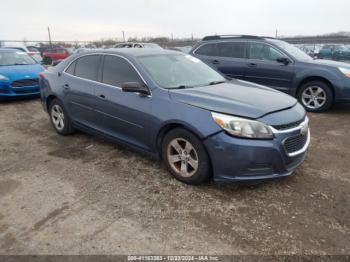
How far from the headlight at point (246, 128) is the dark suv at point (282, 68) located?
350cm

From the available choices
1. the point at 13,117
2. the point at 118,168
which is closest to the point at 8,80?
the point at 13,117

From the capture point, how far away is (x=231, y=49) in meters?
8.44

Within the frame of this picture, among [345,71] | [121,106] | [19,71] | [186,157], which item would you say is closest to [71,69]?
[121,106]

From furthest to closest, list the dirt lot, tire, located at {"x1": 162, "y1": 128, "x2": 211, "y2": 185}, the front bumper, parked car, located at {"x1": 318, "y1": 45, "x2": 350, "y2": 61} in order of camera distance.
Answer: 1. parked car, located at {"x1": 318, "y1": 45, "x2": 350, "y2": 61}
2. tire, located at {"x1": 162, "y1": 128, "x2": 211, "y2": 185}
3. the front bumper
4. the dirt lot

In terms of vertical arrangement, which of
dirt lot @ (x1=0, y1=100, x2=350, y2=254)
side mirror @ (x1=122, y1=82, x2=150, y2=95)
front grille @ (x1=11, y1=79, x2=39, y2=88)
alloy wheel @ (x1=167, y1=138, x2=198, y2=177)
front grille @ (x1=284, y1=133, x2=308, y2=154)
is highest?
side mirror @ (x1=122, y1=82, x2=150, y2=95)

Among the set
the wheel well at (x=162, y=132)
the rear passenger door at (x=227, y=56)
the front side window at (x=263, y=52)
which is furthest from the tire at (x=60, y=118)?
the front side window at (x=263, y=52)

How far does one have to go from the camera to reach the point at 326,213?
321cm

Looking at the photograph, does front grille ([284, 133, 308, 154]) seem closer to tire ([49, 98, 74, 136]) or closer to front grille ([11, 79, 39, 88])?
tire ([49, 98, 74, 136])

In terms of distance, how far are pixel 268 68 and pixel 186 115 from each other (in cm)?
487

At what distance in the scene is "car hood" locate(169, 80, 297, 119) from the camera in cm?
345

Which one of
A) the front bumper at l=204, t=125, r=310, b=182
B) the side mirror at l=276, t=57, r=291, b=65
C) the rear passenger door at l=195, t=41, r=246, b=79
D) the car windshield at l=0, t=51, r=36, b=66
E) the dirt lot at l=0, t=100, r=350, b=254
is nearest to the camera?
the dirt lot at l=0, t=100, r=350, b=254

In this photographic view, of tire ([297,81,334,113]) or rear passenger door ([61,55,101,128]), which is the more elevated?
rear passenger door ([61,55,101,128])

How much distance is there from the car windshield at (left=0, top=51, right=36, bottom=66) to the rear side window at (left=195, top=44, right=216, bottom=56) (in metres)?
5.10

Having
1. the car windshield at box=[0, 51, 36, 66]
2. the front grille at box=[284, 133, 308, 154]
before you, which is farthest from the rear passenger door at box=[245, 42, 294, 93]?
the car windshield at box=[0, 51, 36, 66]
